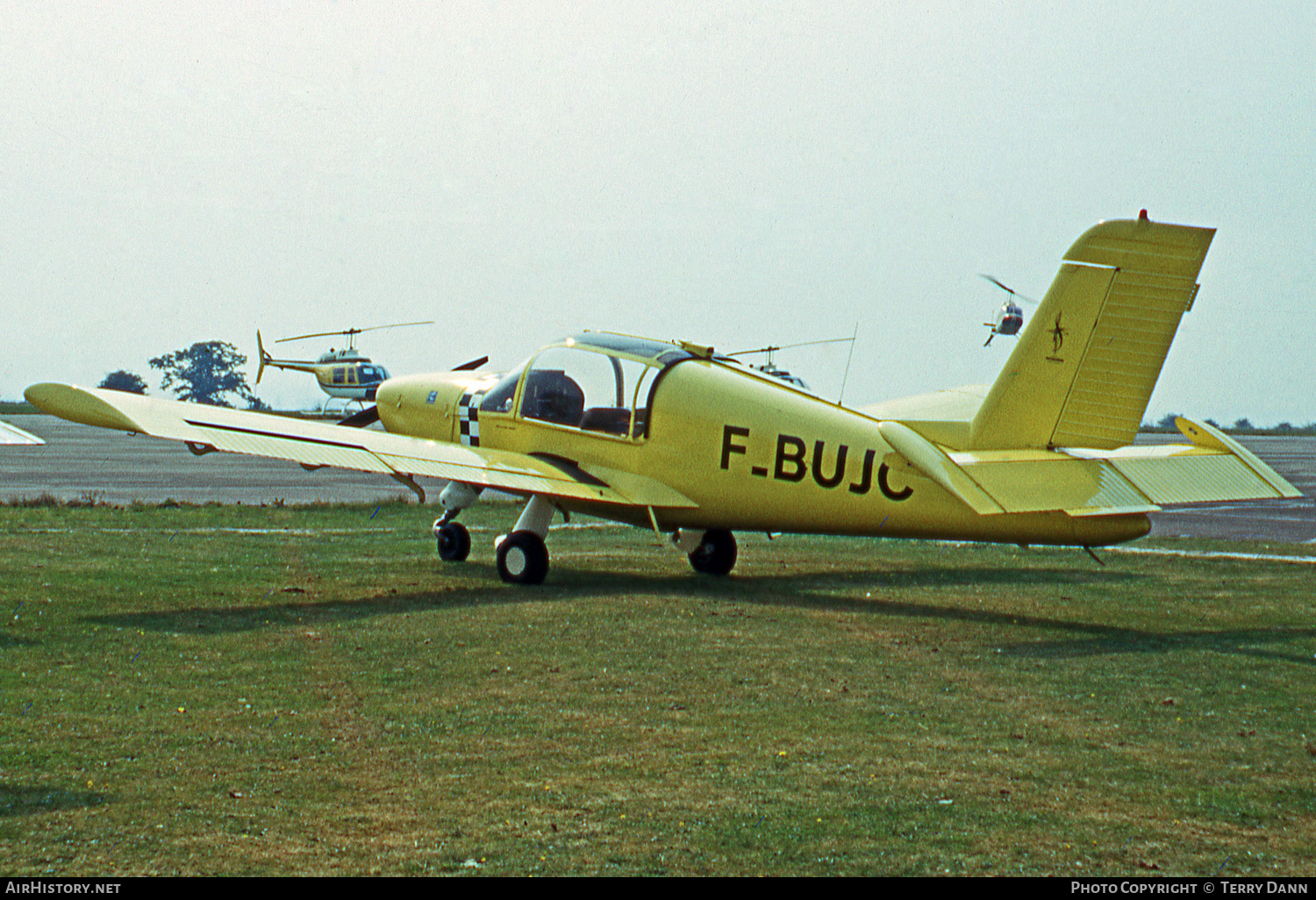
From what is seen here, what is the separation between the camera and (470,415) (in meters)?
16.4

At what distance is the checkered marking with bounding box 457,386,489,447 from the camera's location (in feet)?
53.4

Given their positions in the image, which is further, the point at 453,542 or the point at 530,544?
the point at 453,542

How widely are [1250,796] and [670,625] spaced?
5.92 meters

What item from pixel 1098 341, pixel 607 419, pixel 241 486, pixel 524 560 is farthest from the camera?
pixel 241 486

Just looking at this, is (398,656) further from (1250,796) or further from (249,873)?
(1250,796)

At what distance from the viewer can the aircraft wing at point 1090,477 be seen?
33.8 ft

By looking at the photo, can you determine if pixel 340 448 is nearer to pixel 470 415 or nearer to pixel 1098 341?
pixel 470 415

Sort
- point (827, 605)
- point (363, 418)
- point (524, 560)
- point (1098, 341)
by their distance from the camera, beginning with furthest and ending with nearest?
point (363, 418) → point (524, 560) → point (827, 605) → point (1098, 341)

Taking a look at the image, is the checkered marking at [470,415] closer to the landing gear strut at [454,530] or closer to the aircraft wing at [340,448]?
the landing gear strut at [454,530]

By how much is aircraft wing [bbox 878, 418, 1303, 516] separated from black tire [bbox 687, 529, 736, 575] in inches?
181

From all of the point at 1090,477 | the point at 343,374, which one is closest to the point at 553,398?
the point at 1090,477

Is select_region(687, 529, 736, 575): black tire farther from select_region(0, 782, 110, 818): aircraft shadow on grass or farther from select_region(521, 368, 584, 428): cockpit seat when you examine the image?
select_region(0, 782, 110, 818): aircraft shadow on grass

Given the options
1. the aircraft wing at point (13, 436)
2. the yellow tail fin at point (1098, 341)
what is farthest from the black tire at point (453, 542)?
the aircraft wing at point (13, 436)

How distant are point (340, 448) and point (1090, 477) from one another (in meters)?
7.93
